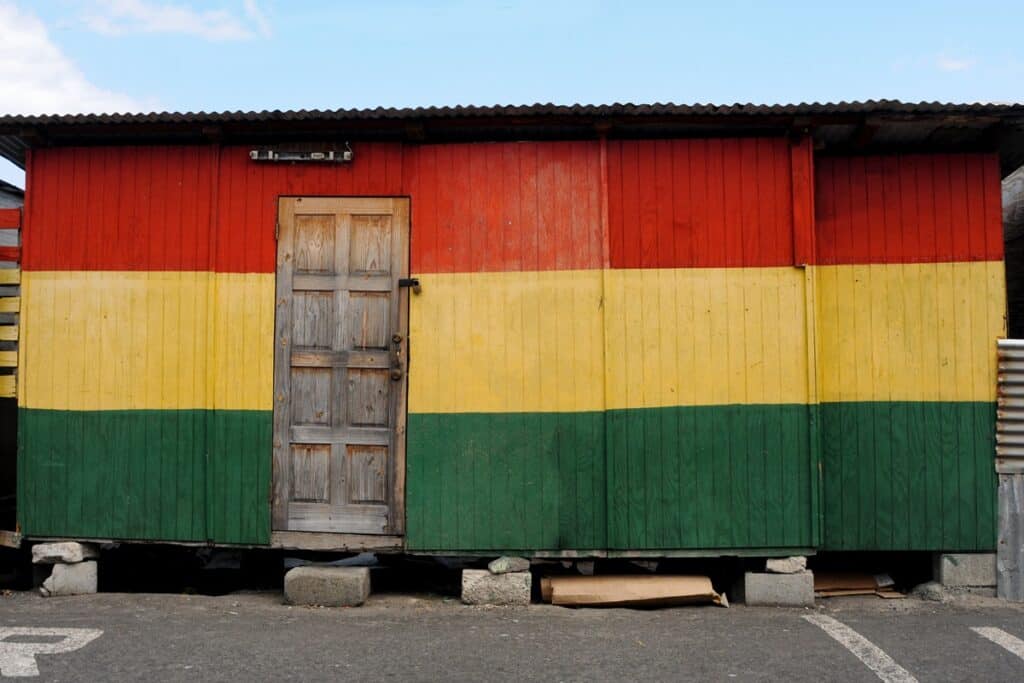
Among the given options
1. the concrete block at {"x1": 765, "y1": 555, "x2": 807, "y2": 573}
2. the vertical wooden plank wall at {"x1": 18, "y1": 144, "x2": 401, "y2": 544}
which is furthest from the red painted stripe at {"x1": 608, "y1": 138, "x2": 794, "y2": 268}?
the concrete block at {"x1": 765, "y1": 555, "x2": 807, "y2": 573}

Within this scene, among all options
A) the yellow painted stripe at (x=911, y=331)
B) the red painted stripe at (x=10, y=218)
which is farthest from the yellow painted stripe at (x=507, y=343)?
the red painted stripe at (x=10, y=218)

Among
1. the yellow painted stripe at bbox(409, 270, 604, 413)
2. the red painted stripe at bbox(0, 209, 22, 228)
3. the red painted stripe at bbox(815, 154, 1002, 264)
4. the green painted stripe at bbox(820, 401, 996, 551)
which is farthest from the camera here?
the red painted stripe at bbox(0, 209, 22, 228)

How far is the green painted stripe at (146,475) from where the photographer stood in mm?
6207

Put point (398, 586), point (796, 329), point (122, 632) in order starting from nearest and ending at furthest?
point (122, 632) → point (796, 329) → point (398, 586)

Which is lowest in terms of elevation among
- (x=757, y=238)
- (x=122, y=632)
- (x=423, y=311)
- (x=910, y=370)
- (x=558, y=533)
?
Answer: (x=122, y=632)

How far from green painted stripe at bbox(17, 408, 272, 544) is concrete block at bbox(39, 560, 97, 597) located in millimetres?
265

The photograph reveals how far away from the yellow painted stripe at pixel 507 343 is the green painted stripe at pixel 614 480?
0.16 m

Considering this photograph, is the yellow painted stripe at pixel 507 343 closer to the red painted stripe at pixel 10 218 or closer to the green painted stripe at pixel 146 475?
the green painted stripe at pixel 146 475

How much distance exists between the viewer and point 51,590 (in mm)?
6285

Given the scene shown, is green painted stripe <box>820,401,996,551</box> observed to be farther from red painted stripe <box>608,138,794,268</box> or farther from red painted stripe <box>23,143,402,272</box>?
red painted stripe <box>23,143,402,272</box>

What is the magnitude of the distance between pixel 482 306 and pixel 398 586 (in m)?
2.54

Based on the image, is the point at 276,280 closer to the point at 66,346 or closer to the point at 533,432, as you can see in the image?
the point at 66,346

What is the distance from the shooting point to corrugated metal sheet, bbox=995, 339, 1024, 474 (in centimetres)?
617

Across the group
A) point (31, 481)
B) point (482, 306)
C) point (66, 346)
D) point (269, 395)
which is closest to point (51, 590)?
point (31, 481)
